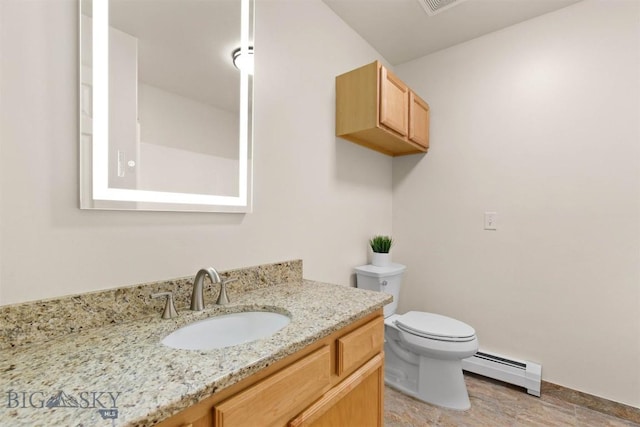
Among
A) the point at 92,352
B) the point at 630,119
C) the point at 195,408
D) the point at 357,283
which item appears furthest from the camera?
the point at 357,283

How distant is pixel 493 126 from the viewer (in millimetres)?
2018

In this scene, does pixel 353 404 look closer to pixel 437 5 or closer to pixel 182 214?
pixel 182 214

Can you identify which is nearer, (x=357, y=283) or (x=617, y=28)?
(x=617, y=28)

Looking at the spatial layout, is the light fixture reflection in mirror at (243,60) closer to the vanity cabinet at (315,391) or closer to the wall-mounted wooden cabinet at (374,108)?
the wall-mounted wooden cabinet at (374,108)

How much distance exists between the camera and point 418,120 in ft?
6.90

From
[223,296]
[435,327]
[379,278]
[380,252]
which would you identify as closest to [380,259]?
[380,252]

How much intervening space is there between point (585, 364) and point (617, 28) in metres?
1.97

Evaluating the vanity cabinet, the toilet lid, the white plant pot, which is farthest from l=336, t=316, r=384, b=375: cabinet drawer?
the white plant pot

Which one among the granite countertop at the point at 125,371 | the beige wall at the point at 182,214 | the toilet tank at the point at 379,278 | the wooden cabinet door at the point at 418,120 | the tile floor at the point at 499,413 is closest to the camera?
the granite countertop at the point at 125,371

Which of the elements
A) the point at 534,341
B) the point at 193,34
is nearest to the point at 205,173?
the point at 193,34

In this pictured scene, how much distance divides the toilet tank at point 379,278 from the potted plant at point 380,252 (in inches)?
1.6

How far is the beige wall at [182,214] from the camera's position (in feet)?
2.40

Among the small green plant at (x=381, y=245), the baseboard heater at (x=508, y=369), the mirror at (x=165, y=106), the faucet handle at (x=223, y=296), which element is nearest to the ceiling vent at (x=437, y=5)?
the mirror at (x=165, y=106)

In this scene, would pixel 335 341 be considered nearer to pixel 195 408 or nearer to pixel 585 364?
pixel 195 408
